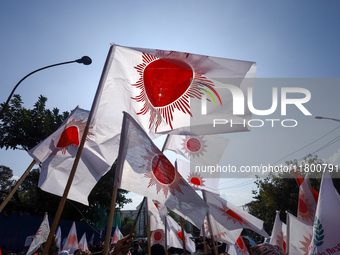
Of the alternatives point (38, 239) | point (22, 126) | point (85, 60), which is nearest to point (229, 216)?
point (85, 60)

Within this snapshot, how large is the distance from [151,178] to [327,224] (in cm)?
313

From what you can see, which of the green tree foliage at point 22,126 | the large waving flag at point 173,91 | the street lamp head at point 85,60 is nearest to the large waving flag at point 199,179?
the large waving flag at point 173,91

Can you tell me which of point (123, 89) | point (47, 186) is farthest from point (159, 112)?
point (47, 186)

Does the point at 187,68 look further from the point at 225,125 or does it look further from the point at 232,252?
the point at 232,252

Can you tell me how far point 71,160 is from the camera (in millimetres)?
5023

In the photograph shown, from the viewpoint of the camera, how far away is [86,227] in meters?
26.1

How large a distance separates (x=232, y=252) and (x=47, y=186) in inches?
276

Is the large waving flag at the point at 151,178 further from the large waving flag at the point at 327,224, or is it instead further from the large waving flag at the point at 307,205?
the large waving flag at the point at 307,205

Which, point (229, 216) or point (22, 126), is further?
point (22, 126)

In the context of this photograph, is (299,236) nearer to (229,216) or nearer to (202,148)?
(229,216)

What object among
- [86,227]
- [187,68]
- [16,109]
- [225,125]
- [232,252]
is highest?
[16,109]

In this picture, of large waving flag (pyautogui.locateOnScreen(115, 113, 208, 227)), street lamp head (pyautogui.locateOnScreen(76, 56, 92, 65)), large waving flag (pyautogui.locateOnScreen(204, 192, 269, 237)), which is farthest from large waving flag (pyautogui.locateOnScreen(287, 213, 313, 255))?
street lamp head (pyautogui.locateOnScreen(76, 56, 92, 65))

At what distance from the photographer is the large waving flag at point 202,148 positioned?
7441 mm

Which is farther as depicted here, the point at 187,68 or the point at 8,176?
the point at 8,176
